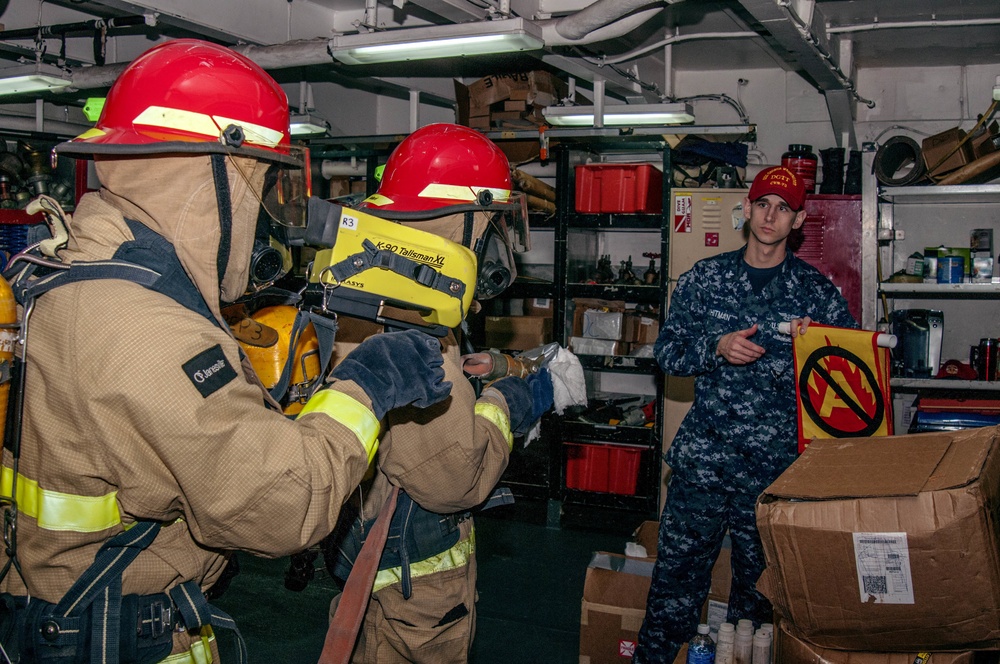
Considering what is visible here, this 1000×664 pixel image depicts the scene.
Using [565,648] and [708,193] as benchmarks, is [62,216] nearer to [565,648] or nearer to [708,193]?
[565,648]

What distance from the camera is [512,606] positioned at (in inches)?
183

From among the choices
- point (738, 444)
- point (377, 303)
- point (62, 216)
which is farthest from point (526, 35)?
point (62, 216)

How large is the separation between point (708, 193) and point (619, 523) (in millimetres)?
2565

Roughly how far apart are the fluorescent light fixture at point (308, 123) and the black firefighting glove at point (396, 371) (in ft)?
16.5

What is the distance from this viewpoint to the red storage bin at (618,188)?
5.98m

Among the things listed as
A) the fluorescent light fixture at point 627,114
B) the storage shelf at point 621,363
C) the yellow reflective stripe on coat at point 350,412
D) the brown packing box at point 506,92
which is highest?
the brown packing box at point 506,92

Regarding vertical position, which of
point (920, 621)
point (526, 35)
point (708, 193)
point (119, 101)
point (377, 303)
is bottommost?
point (920, 621)

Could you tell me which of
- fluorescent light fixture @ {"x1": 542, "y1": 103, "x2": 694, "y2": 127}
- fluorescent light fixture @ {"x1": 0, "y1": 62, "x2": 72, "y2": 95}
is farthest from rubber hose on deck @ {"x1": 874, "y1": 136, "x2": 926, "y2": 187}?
→ fluorescent light fixture @ {"x1": 0, "y1": 62, "x2": 72, "y2": 95}

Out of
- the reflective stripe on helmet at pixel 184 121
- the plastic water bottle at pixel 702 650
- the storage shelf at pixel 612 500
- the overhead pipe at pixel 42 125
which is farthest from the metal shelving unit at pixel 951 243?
the overhead pipe at pixel 42 125

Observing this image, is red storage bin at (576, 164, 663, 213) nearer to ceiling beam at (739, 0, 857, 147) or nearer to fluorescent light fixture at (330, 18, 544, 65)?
ceiling beam at (739, 0, 857, 147)

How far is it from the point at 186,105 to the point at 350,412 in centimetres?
72

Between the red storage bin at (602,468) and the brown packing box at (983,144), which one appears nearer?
the brown packing box at (983,144)

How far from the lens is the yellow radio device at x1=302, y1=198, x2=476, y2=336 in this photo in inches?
73.5

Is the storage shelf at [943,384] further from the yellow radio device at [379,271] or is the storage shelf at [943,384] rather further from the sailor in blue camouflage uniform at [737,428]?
the yellow radio device at [379,271]
